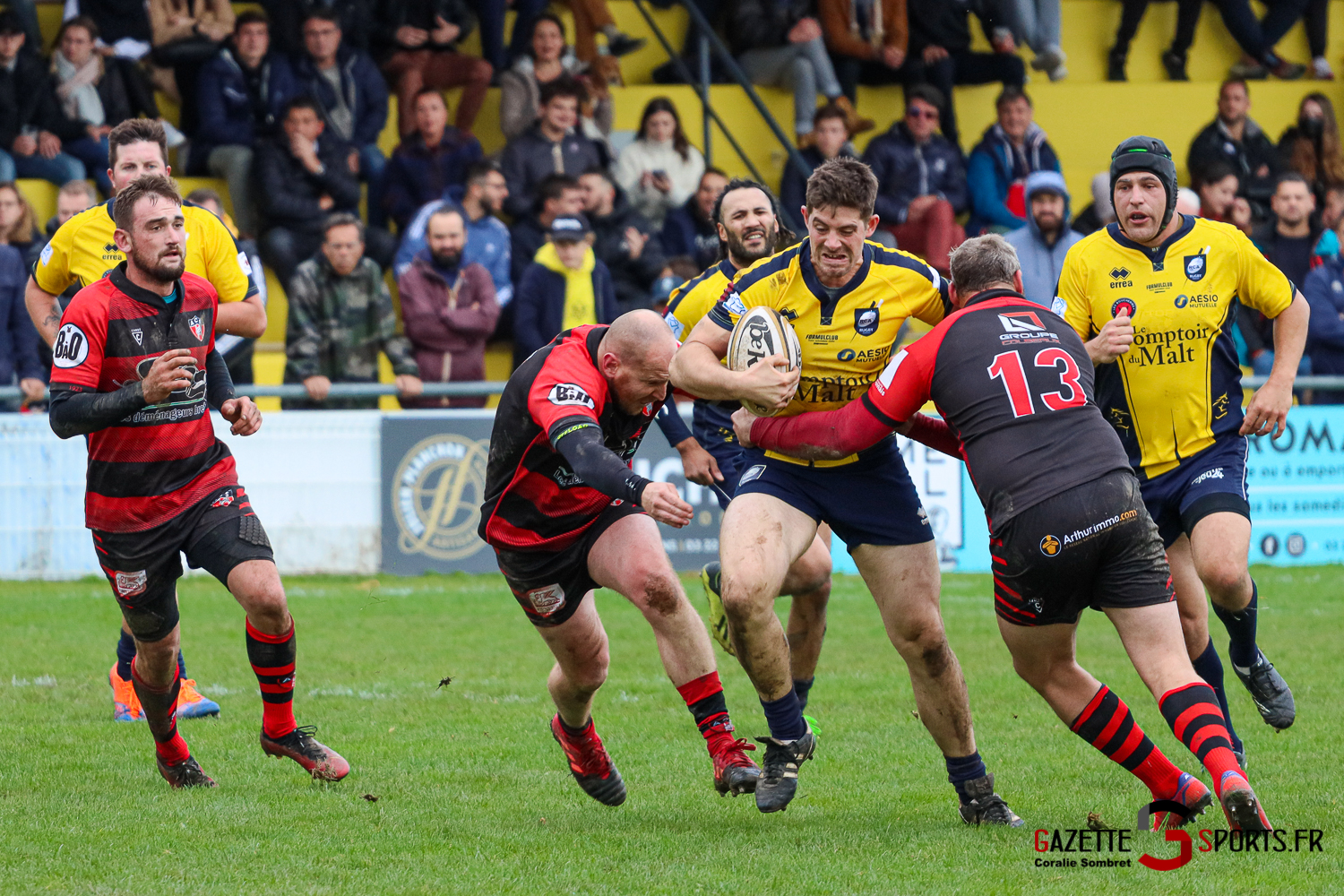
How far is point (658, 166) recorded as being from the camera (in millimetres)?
16125

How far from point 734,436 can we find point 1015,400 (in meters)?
2.74

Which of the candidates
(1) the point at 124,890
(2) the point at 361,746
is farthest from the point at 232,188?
(1) the point at 124,890

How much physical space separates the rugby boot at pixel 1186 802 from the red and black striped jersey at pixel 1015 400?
1076 mm

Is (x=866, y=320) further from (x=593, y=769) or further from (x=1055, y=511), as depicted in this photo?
(x=593, y=769)

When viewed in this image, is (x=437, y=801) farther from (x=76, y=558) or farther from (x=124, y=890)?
(x=76, y=558)

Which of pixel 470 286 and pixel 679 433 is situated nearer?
pixel 679 433

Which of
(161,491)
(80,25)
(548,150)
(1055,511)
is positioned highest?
(80,25)

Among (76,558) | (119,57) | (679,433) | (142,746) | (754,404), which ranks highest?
(119,57)

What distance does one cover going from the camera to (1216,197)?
16.6m

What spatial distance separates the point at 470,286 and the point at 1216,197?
7750 mm

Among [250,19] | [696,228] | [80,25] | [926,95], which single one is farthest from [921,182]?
[80,25]

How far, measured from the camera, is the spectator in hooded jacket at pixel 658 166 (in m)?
16.0

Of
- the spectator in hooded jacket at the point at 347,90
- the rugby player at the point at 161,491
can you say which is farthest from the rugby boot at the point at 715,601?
the spectator in hooded jacket at the point at 347,90

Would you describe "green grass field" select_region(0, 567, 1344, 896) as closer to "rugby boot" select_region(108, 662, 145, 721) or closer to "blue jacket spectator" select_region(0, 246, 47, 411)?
"rugby boot" select_region(108, 662, 145, 721)
